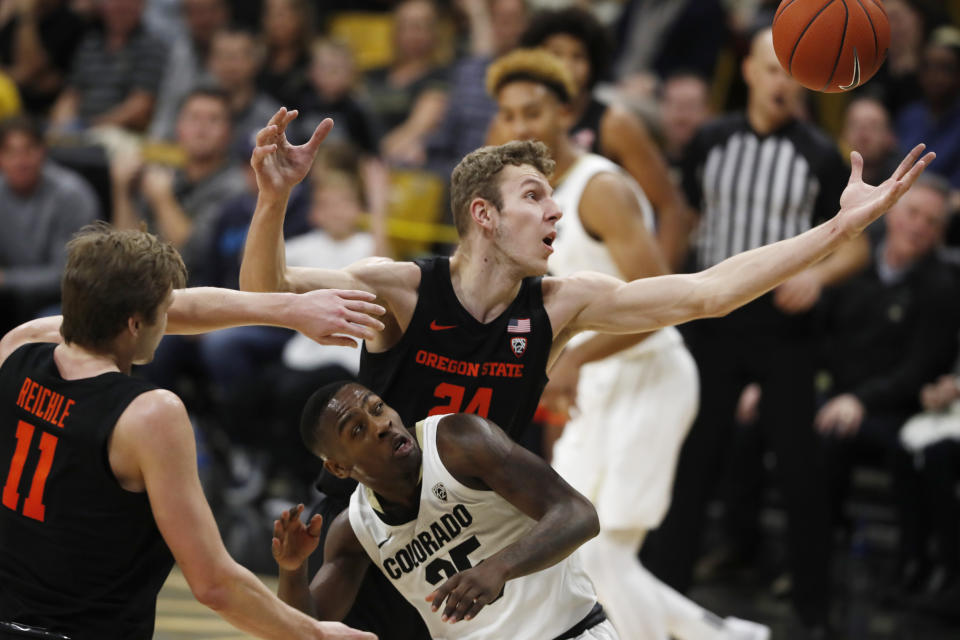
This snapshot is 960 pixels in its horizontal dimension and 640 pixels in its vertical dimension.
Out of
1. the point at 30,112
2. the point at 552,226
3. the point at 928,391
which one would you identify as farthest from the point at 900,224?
the point at 30,112

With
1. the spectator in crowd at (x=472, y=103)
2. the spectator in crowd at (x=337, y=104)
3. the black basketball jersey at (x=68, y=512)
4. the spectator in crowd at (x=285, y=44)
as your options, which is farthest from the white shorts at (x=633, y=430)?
the spectator in crowd at (x=285, y=44)

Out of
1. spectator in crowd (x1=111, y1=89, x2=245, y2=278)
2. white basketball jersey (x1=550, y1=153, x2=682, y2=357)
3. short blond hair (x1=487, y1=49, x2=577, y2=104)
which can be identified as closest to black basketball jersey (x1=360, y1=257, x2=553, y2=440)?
white basketball jersey (x1=550, y1=153, x2=682, y2=357)

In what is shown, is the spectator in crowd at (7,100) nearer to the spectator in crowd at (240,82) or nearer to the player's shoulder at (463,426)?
the spectator in crowd at (240,82)

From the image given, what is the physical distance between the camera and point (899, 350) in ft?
23.7

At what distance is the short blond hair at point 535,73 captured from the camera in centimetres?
537

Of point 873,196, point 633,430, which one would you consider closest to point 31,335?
point 873,196

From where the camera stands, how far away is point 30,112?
11.3 meters

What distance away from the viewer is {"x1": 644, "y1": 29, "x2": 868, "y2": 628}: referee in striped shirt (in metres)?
6.11

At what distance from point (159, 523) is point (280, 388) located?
15.6 feet

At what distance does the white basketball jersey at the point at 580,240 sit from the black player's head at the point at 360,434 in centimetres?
185

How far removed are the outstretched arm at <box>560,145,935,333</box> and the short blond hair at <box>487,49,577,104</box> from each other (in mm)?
1563

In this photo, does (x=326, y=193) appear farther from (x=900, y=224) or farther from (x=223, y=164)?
(x=900, y=224)

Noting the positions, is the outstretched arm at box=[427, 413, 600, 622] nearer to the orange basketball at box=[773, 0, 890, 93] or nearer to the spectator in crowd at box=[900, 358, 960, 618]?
the orange basketball at box=[773, 0, 890, 93]

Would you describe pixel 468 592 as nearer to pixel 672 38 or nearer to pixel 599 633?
pixel 599 633
